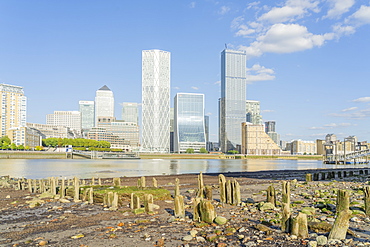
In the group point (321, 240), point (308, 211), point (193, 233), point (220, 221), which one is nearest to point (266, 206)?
point (308, 211)

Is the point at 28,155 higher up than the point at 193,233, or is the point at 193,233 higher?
the point at 193,233

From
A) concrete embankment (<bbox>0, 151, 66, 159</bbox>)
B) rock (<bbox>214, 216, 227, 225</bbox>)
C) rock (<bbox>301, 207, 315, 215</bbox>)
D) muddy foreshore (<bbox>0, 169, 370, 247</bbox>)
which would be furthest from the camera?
concrete embankment (<bbox>0, 151, 66, 159</bbox>)

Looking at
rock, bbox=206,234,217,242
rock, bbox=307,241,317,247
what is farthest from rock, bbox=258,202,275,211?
rock, bbox=307,241,317,247

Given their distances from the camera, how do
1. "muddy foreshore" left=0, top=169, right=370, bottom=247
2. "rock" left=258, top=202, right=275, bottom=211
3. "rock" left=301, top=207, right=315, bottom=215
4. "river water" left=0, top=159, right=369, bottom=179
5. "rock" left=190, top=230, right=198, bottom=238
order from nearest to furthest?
"muddy foreshore" left=0, top=169, right=370, bottom=247, "rock" left=190, top=230, right=198, bottom=238, "rock" left=301, top=207, right=315, bottom=215, "rock" left=258, top=202, right=275, bottom=211, "river water" left=0, top=159, right=369, bottom=179

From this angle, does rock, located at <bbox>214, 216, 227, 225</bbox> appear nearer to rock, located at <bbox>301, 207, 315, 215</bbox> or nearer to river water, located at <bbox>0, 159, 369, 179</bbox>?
rock, located at <bbox>301, 207, 315, 215</bbox>

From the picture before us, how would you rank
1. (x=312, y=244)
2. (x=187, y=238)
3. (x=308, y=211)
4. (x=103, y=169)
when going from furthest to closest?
(x=103, y=169) → (x=308, y=211) → (x=187, y=238) → (x=312, y=244)

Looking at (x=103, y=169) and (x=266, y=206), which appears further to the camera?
(x=103, y=169)

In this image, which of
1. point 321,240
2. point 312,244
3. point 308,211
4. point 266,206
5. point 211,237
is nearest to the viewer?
point 312,244

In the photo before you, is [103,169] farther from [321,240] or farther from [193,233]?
[321,240]

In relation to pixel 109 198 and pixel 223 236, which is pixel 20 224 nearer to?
pixel 109 198

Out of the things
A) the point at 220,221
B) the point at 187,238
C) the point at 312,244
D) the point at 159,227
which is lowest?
the point at 159,227

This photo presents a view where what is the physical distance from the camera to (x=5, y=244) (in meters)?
12.3

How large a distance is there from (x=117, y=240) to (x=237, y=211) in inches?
273

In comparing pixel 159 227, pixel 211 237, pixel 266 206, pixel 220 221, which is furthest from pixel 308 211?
pixel 159 227
